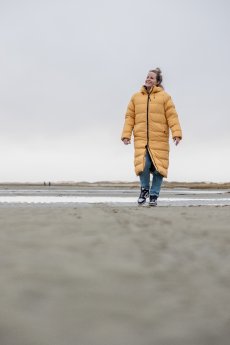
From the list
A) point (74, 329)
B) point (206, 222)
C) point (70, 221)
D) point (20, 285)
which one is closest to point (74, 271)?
point (20, 285)

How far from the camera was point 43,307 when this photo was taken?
127 cm

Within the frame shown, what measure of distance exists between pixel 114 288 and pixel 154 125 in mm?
5222

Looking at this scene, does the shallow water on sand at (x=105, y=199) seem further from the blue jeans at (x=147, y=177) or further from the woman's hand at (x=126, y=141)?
the woman's hand at (x=126, y=141)

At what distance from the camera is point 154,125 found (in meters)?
6.55

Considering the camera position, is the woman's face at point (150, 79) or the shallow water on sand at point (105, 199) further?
the woman's face at point (150, 79)

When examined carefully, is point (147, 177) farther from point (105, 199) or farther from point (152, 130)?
point (105, 199)

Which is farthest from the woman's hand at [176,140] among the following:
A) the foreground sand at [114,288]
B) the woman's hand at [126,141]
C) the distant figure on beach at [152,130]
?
the foreground sand at [114,288]

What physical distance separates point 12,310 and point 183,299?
519 mm

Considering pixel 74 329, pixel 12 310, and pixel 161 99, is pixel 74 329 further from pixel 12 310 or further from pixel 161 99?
pixel 161 99

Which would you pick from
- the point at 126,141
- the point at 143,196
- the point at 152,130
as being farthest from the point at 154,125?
the point at 143,196

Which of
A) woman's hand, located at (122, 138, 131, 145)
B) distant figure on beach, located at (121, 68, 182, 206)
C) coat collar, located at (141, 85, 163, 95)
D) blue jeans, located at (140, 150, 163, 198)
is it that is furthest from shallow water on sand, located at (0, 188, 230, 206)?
coat collar, located at (141, 85, 163, 95)

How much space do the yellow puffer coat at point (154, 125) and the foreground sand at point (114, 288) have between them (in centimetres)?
398

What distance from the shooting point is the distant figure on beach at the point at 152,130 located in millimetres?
6531

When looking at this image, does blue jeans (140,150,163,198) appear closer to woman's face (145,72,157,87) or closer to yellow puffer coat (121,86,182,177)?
yellow puffer coat (121,86,182,177)
